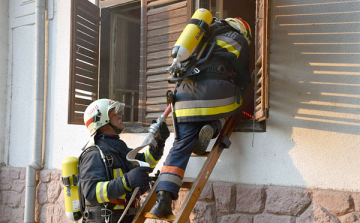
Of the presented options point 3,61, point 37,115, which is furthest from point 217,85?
point 3,61

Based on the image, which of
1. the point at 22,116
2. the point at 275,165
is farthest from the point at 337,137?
the point at 22,116

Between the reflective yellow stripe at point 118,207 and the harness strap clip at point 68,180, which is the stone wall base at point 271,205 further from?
the harness strap clip at point 68,180

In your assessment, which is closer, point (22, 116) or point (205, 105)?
point (205, 105)

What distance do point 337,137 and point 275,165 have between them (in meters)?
0.61

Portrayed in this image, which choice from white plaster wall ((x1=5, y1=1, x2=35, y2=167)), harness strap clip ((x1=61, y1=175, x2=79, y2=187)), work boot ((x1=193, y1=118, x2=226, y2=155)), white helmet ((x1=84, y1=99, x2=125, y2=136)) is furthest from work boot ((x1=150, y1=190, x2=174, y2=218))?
white plaster wall ((x1=5, y1=1, x2=35, y2=167))

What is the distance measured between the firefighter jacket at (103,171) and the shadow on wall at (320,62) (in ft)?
4.90

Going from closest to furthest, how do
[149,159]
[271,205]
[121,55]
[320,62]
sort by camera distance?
1. [320,62]
2. [271,205]
3. [149,159]
4. [121,55]

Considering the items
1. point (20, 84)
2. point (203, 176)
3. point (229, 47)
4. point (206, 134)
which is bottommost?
point (203, 176)

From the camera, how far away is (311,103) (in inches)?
146

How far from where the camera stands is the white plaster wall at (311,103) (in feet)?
11.6

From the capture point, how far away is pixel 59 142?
584 cm

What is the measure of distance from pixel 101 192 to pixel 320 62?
2.16m

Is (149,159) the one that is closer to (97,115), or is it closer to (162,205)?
(97,115)

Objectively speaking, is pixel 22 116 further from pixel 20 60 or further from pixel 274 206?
pixel 274 206
